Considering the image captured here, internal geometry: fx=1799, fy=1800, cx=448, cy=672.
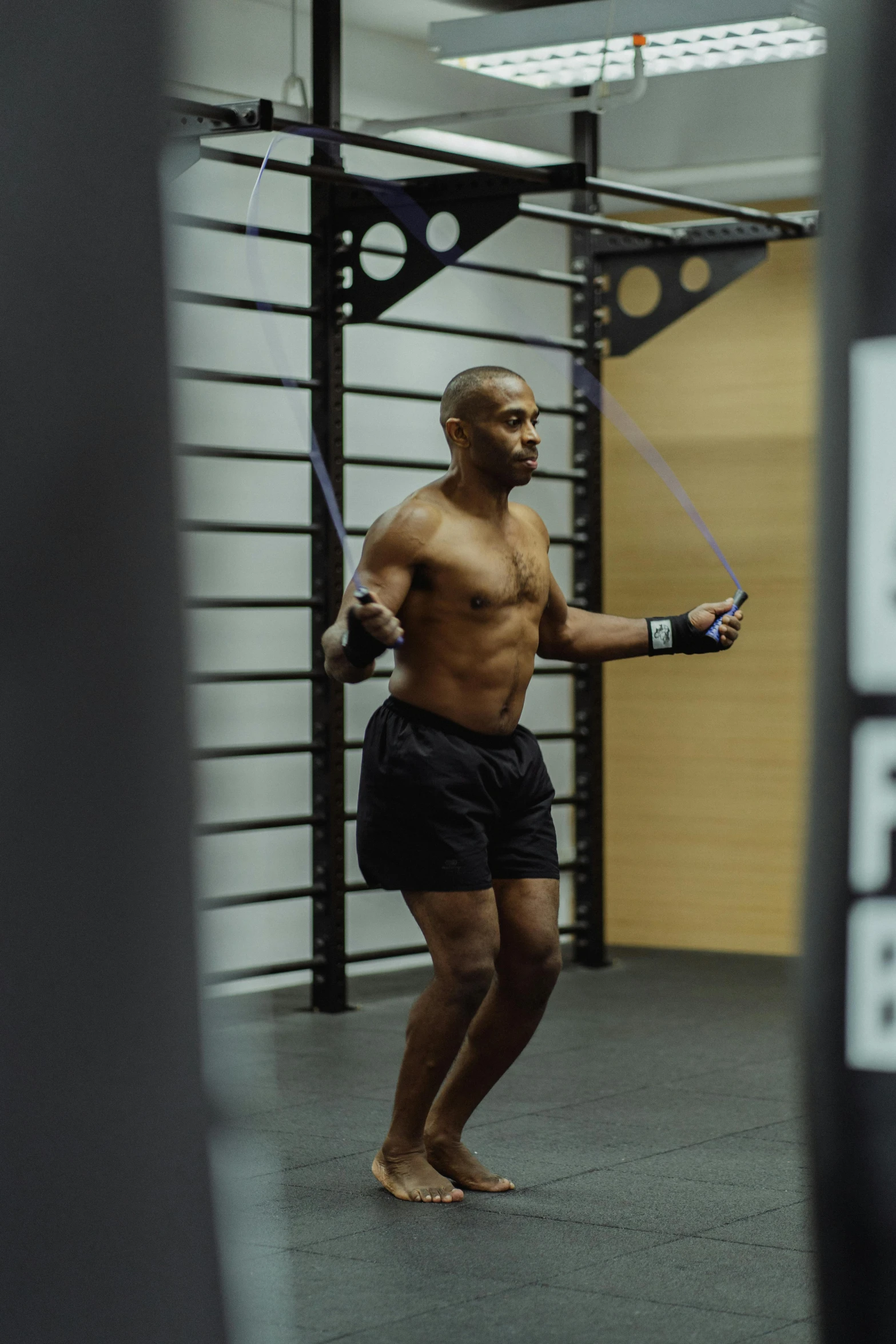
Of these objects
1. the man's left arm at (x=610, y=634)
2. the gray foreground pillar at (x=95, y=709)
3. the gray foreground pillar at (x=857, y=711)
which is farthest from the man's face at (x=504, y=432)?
the gray foreground pillar at (x=95, y=709)

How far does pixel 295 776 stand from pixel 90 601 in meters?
4.38

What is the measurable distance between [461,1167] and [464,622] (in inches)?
38.2

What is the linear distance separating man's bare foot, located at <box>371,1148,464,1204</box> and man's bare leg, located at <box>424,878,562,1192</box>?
52mm

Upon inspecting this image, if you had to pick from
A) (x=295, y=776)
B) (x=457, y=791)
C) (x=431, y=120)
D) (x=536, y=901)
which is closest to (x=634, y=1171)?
(x=536, y=901)

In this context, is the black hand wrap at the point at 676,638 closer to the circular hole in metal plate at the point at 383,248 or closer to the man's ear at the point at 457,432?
the man's ear at the point at 457,432

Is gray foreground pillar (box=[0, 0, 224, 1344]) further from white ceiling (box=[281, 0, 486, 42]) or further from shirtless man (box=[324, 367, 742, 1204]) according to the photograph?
white ceiling (box=[281, 0, 486, 42])

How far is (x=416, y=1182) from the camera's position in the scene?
3119mm

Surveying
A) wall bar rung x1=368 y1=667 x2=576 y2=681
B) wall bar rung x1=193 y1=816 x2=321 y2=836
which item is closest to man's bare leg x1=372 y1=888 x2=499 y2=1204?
wall bar rung x1=193 y1=816 x2=321 y2=836

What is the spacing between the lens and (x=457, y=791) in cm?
305

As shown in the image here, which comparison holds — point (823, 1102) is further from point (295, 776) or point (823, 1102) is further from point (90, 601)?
point (295, 776)

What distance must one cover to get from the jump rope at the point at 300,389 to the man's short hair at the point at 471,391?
0.21 m

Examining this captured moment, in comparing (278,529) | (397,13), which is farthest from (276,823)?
(397,13)

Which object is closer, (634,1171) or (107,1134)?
(107,1134)

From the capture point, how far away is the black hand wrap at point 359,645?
8.98 ft
